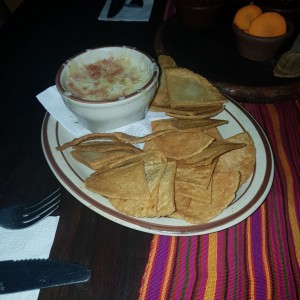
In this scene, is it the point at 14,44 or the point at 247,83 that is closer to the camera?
the point at 247,83

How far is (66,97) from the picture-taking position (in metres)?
1.15

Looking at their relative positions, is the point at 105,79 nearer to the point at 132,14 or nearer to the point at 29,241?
the point at 29,241

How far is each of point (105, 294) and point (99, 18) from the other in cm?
201

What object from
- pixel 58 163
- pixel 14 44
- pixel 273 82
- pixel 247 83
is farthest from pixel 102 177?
pixel 14 44

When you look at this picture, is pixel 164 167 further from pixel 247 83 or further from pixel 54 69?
pixel 54 69

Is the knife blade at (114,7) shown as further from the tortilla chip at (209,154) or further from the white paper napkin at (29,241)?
the white paper napkin at (29,241)

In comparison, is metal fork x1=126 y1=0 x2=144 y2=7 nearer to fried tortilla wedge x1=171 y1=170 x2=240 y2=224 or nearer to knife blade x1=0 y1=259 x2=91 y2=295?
fried tortilla wedge x1=171 y1=170 x2=240 y2=224

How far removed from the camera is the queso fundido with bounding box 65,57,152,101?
4.18 feet

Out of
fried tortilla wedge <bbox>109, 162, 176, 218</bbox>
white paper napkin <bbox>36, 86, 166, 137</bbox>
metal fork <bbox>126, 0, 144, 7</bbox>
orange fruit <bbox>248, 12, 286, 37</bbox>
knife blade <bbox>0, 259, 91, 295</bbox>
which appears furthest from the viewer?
metal fork <bbox>126, 0, 144, 7</bbox>

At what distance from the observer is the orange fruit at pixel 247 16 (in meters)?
1.60

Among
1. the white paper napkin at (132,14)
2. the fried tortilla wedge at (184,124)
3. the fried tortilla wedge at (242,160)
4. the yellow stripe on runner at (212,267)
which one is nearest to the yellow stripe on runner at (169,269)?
the yellow stripe on runner at (212,267)

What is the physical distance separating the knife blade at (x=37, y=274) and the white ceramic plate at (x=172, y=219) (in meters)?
0.18

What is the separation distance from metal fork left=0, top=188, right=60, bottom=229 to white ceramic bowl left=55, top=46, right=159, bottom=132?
368 mm

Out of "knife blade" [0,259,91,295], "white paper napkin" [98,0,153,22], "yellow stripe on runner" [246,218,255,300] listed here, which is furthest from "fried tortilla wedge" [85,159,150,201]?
"white paper napkin" [98,0,153,22]
